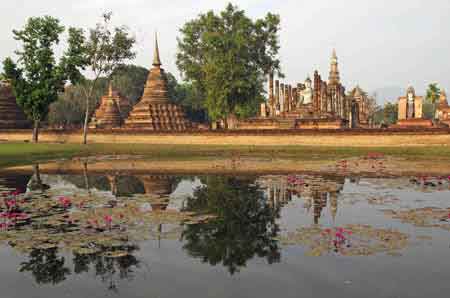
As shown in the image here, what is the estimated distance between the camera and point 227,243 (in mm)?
6836

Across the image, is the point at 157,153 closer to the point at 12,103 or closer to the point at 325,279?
the point at 325,279

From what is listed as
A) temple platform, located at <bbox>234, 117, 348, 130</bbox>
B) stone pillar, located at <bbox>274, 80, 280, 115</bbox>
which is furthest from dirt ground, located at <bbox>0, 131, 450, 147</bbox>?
stone pillar, located at <bbox>274, 80, 280, 115</bbox>

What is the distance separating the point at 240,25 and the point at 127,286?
40570 millimetres

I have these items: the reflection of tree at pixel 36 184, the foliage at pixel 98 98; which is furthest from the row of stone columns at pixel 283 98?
the reflection of tree at pixel 36 184

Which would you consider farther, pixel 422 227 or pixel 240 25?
pixel 240 25

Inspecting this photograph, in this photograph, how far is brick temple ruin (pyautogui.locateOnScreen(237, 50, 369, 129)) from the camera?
41781 millimetres

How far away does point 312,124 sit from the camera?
41000 millimetres

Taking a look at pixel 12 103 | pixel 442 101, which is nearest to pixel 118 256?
pixel 12 103

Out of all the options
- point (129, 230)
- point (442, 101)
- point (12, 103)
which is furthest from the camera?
point (442, 101)

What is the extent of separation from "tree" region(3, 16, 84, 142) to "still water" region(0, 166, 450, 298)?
26.9m

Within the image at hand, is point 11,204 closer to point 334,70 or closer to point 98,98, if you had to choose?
point 334,70

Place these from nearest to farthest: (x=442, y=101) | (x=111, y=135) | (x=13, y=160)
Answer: (x=13, y=160) → (x=111, y=135) → (x=442, y=101)

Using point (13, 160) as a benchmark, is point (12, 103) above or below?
above

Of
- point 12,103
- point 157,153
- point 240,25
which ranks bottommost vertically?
point 157,153
